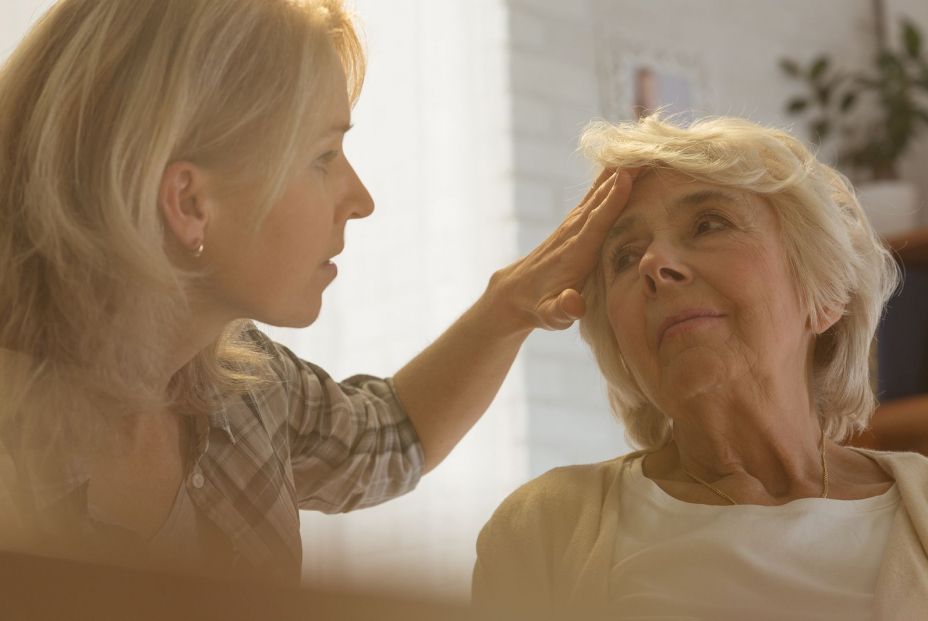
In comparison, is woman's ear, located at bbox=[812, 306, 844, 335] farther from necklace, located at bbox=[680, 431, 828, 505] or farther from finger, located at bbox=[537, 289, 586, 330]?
finger, located at bbox=[537, 289, 586, 330]

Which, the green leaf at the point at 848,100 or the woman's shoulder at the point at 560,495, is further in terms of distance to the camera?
the green leaf at the point at 848,100

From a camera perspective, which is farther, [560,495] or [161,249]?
[560,495]

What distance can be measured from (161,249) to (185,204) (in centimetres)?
7

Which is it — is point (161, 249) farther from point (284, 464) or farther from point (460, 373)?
point (460, 373)

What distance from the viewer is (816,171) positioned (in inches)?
55.9

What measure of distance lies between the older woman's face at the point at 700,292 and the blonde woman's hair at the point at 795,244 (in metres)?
0.02

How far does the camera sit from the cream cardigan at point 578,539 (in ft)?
3.98

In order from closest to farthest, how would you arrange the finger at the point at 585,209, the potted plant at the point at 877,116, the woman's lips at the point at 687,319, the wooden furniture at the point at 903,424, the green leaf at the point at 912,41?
the woman's lips at the point at 687,319 < the finger at the point at 585,209 < the wooden furniture at the point at 903,424 < the potted plant at the point at 877,116 < the green leaf at the point at 912,41

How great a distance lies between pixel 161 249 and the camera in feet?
3.65

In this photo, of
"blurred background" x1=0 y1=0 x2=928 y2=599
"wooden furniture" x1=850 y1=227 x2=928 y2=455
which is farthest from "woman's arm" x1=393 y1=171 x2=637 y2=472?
"wooden furniture" x1=850 y1=227 x2=928 y2=455

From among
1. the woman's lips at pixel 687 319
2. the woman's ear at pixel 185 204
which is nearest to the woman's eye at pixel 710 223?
the woman's lips at pixel 687 319

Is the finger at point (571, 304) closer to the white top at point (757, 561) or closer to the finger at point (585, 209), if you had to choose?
the finger at point (585, 209)

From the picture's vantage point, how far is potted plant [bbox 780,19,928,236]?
12.4 ft

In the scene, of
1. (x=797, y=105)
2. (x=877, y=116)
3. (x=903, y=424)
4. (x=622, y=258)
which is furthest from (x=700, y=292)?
(x=877, y=116)
